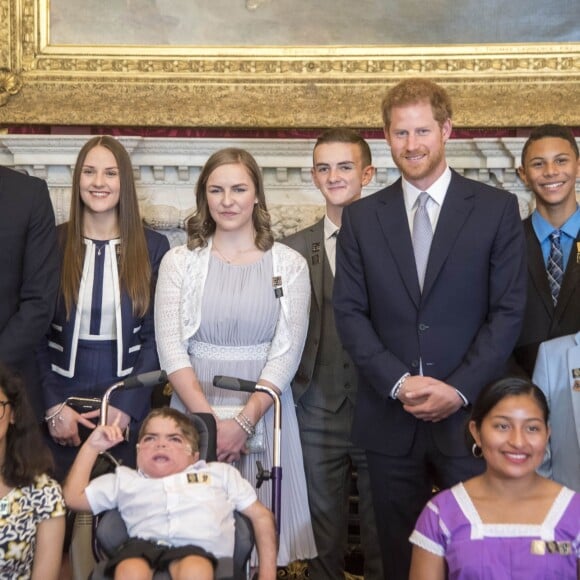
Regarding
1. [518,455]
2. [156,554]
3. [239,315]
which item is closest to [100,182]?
[239,315]

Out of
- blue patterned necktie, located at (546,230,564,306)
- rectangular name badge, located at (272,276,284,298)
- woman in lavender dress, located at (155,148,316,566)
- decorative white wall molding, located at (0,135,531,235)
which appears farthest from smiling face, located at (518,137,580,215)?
rectangular name badge, located at (272,276,284,298)

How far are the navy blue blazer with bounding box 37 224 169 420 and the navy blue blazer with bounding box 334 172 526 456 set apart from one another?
941 millimetres

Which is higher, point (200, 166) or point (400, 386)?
point (200, 166)

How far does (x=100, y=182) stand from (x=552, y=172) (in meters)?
1.83

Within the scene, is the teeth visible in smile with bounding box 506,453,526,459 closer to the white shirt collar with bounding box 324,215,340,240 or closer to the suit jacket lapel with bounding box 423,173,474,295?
the suit jacket lapel with bounding box 423,173,474,295

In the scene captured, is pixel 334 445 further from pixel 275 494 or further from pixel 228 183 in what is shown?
pixel 228 183

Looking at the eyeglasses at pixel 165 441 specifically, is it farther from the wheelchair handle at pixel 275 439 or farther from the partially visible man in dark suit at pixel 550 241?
the partially visible man in dark suit at pixel 550 241

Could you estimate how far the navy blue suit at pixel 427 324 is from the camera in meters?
3.42

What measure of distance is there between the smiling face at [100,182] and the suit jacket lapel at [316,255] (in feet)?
2.69

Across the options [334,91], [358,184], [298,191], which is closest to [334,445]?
[358,184]

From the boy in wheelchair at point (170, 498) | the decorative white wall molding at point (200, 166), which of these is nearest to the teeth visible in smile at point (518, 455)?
the boy in wheelchair at point (170, 498)

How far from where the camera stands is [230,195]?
3.94 metres

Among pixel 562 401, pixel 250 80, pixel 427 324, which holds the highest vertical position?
pixel 250 80

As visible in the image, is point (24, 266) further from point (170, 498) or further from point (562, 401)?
point (562, 401)
